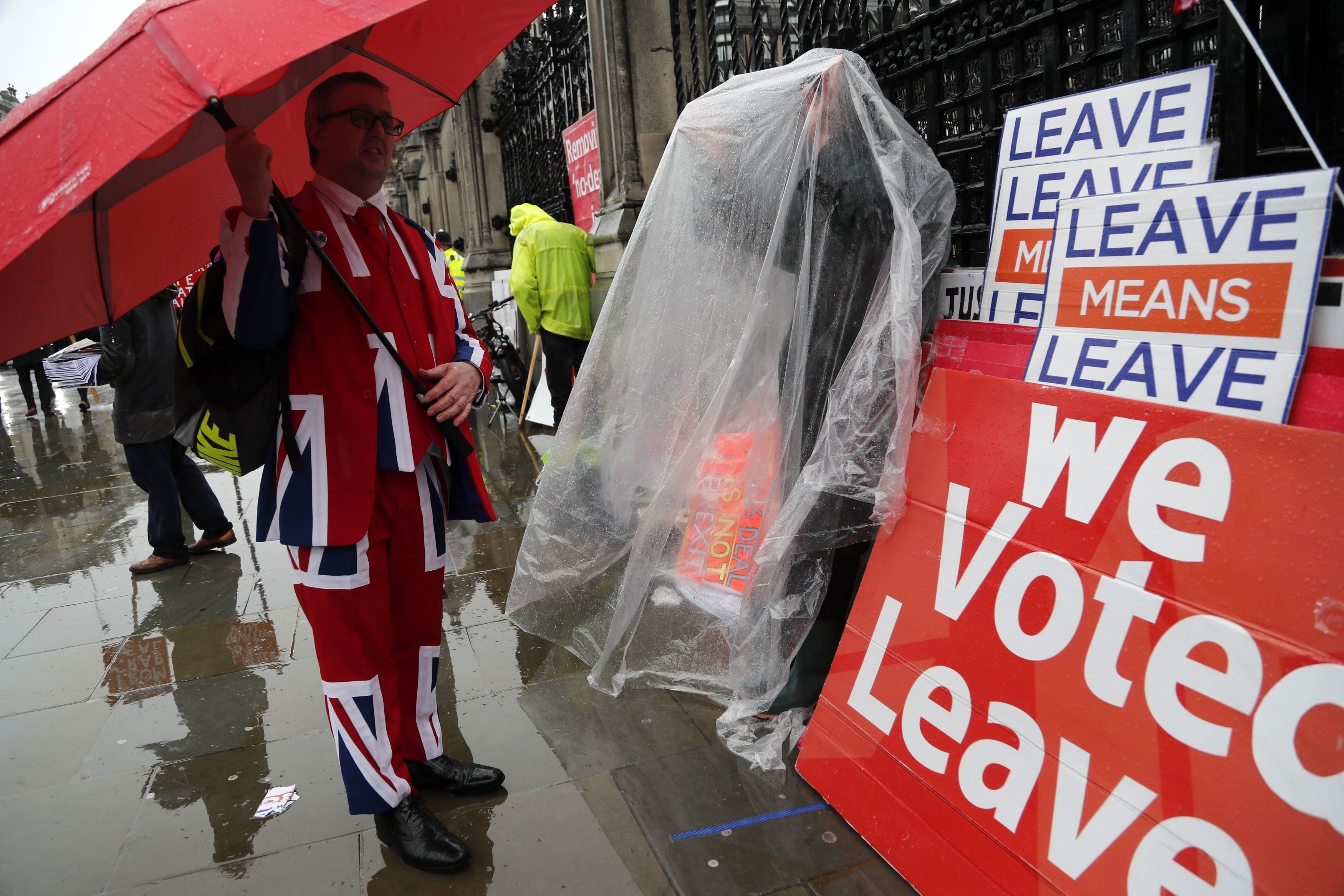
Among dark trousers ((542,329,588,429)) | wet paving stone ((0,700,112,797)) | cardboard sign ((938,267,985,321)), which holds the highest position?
cardboard sign ((938,267,985,321))

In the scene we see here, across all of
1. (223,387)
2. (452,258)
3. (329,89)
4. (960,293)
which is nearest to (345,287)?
(223,387)

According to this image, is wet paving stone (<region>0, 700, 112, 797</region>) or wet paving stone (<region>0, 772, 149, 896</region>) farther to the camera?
wet paving stone (<region>0, 700, 112, 797</region>)

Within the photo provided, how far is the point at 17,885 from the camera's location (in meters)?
2.36

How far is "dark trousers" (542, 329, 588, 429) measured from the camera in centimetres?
673

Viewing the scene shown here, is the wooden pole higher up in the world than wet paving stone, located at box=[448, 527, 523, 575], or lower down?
higher up

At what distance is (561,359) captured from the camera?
6793 mm

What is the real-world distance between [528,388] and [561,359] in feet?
5.82

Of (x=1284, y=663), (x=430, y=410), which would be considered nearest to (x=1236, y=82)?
(x=1284, y=663)

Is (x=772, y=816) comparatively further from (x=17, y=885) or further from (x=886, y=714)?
(x=17, y=885)

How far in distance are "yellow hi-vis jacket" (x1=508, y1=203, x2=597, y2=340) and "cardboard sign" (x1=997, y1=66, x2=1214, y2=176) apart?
14.3 ft

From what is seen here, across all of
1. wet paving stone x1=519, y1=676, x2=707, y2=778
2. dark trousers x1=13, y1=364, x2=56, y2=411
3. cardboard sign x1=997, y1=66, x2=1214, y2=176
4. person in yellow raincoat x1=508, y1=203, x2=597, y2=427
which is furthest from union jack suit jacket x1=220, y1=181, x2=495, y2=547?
dark trousers x1=13, y1=364, x2=56, y2=411

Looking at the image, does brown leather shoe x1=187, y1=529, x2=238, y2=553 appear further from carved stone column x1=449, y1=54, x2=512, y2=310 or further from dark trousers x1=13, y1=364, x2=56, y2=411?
dark trousers x1=13, y1=364, x2=56, y2=411

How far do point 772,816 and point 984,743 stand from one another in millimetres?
660

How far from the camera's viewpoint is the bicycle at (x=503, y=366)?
29.8 feet
